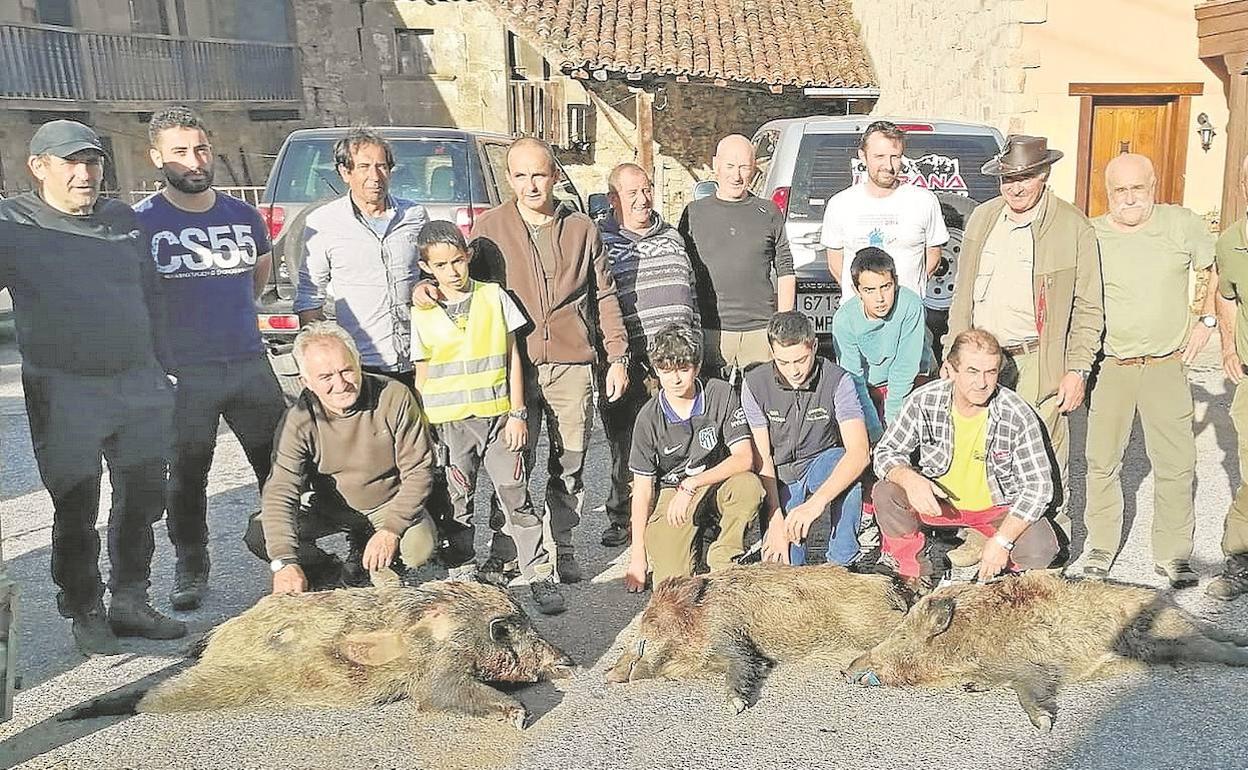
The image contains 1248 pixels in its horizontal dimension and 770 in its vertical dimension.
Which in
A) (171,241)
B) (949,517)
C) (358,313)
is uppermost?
(171,241)

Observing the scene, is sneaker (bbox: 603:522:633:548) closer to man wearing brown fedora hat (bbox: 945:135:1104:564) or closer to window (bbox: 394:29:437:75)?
man wearing brown fedora hat (bbox: 945:135:1104:564)

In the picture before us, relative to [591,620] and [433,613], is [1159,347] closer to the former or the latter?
[591,620]

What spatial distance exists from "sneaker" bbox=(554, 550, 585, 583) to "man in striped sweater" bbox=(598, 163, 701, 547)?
784 mm

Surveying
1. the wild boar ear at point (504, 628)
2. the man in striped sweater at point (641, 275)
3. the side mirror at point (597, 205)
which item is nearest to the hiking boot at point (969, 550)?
the man in striped sweater at point (641, 275)

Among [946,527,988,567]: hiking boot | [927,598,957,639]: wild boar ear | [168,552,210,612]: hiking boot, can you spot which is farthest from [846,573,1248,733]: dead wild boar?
[168,552,210,612]: hiking boot

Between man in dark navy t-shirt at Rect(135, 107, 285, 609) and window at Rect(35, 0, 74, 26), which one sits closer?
man in dark navy t-shirt at Rect(135, 107, 285, 609)

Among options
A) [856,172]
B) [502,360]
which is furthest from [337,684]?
[856,172]

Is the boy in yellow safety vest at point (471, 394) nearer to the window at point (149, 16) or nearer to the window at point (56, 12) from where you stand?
the window at point (56, 12)

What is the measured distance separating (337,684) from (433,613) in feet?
1.37

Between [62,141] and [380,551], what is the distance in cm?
198

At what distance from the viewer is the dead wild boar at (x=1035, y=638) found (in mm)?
3494

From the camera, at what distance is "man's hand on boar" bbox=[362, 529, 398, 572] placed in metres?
3.98

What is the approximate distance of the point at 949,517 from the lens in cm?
429

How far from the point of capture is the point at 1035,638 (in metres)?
3.51
